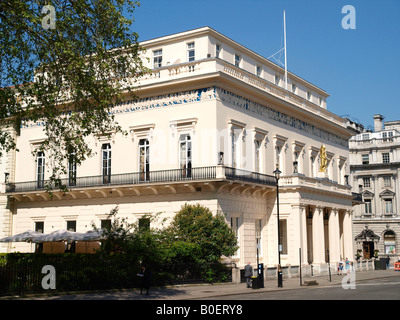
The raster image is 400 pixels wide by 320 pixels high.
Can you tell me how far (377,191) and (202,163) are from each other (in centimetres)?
5393

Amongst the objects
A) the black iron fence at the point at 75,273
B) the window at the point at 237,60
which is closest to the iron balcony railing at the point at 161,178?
the black iron fence at the point at 75,273

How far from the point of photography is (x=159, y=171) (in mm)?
35062

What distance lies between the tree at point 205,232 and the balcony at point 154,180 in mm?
1989

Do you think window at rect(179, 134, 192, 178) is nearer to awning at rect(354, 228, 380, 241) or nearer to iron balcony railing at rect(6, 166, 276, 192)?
iron balcony railing at rect(6, 166, 276, 192)

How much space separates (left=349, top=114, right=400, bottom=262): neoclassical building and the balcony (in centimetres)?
4740

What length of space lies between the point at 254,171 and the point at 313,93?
1628 cm

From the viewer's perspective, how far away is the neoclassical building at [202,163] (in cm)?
3438

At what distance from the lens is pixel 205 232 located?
31.6 metres

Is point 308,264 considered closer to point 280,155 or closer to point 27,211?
point 280,155

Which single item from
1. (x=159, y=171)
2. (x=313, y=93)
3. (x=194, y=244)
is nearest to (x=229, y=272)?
(x=194, y=244)

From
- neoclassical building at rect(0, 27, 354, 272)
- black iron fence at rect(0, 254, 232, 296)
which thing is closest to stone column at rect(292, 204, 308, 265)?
neoclassical building at rect(0, 27, 354, 272)

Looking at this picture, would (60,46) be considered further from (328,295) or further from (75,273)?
(328,295)

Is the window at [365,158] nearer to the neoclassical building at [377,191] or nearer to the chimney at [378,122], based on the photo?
the neoclassical building at [377,191]

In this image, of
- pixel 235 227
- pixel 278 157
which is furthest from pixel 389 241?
pixel 235 227
